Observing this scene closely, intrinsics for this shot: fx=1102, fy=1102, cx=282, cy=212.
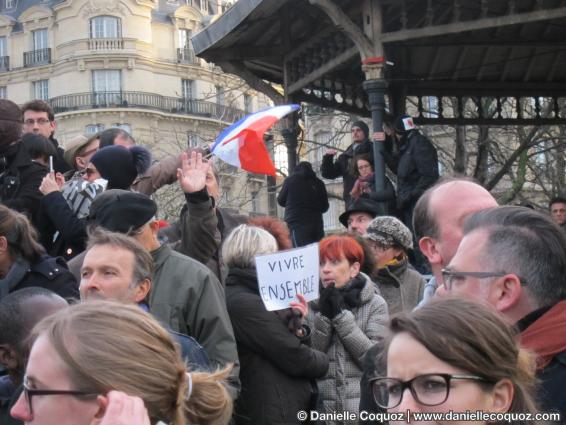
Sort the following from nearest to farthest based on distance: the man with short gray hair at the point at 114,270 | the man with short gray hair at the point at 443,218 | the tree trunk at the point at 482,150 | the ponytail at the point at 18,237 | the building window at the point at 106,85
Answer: the man with short gray hair at the point at 443,218, the man with short gray hair at the point at 114,270, the ponytail at the point at 18,237, the tree trunk at the point at 482,150, the building window at the point at 106,85

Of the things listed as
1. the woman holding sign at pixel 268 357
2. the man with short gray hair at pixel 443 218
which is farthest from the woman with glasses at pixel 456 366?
the woman holding sign at pixel 268 357

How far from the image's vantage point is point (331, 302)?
21.4 feet

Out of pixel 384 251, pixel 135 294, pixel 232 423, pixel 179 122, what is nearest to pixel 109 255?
pixel 135 294

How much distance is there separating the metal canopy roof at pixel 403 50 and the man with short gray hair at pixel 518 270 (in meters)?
6.78

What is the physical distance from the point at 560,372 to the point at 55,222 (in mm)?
4038

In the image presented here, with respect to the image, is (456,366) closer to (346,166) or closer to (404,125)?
(404,125)

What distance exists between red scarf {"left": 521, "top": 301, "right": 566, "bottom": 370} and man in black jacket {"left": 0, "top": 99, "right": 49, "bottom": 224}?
449 centimetres

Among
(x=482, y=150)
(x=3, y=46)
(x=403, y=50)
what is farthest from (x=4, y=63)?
(x=403, y=50)

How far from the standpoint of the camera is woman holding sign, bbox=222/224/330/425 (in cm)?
602

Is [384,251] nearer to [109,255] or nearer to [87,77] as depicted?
[109,255]

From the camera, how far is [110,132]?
26.8 ft

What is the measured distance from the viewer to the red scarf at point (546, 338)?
3.56 meters

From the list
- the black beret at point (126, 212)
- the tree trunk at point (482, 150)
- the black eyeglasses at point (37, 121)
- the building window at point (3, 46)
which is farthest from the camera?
the building window at point (3, 46)

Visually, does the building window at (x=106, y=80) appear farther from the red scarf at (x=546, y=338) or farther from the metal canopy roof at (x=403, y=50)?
the red scarf at (x=546, y=338)
